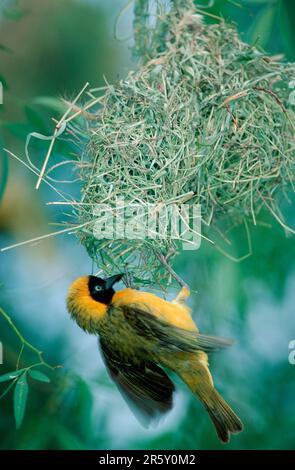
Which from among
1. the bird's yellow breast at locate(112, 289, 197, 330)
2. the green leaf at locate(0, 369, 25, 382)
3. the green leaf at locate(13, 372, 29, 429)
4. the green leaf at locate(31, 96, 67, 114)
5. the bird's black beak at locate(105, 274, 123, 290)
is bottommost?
the green leaf at locate(13, 372, 29, 429)

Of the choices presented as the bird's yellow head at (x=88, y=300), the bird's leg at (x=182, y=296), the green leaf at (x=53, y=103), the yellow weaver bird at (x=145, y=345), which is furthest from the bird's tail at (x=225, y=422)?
the green leaf at (x=53, y=103)

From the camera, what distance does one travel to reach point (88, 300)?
7.88 ft

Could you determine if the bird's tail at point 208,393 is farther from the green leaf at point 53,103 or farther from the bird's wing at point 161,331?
the green leaf at point 53,103

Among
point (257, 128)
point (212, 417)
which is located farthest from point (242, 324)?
point (257, 128)

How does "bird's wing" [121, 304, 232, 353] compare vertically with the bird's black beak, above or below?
below

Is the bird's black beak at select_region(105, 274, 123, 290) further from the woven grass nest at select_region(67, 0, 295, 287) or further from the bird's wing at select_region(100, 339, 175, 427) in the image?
the bird's wing at select_region(100, 339, 175, 427)

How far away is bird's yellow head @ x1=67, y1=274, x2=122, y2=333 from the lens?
2.39 metres

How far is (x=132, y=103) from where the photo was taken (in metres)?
2.36

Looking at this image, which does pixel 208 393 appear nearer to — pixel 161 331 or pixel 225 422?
pixel 225 422

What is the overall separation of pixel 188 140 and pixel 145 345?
0.69 meters

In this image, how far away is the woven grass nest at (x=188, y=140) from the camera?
2260 mm

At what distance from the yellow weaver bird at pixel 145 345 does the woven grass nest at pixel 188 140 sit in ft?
0.30

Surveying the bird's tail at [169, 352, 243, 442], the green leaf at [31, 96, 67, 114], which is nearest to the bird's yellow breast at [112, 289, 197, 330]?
Result: the bird's tail at [169, 352, 243, 442]
